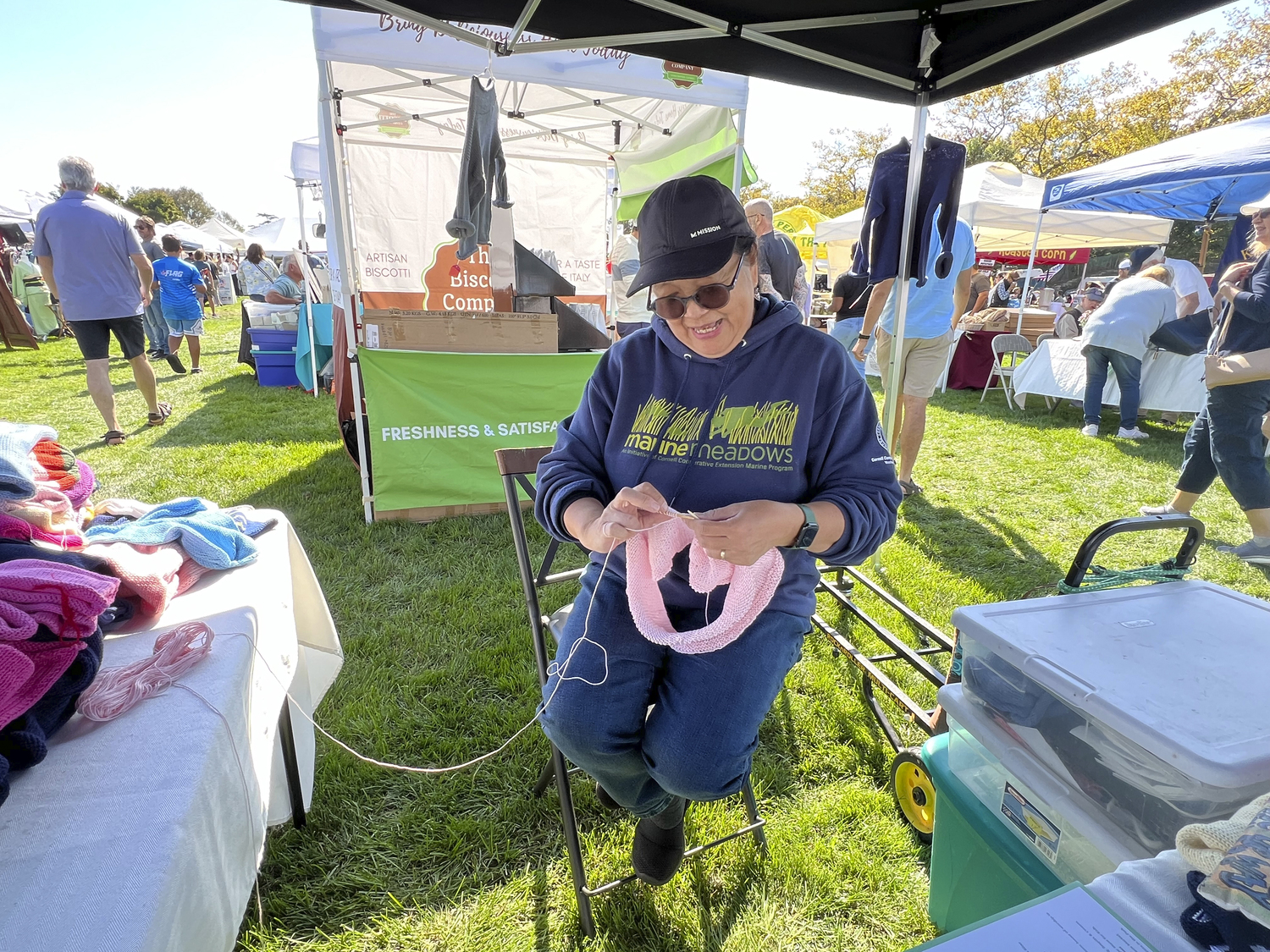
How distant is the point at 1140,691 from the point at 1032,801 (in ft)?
1.10

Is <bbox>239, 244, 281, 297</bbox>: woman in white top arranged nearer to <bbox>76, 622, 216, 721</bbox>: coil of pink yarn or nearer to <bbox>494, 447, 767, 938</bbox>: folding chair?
<bbox>494, 447, 767, 938</bbox>: folding chair

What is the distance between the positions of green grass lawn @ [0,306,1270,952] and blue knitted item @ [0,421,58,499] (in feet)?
4.00

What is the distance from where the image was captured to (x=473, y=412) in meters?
4.32

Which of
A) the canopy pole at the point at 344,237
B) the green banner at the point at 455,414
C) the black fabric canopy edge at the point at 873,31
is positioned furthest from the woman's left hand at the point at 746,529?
the canopy pole at the point at 344,237

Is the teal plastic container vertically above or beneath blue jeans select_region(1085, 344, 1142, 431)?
beneath

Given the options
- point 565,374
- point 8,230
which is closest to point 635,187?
point 565,374

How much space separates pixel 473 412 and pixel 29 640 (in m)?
3.29

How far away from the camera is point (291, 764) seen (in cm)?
181

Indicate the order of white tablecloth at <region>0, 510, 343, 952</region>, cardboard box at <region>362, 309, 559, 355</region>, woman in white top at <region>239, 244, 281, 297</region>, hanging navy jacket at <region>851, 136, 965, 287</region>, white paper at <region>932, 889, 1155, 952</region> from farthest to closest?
woman in white top at <region>239, 244, 281, 297</region> → cardboard box at <region>362, 309, 559, 355</region> → hanging navy jacket at <region>851, 136, 965, 287</region> → white tablecloth at <region>0, 510, 343, 952</region> → white paper at <region>932, 889, 1155, 952</region>

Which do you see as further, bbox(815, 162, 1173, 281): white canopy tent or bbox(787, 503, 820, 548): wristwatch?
bbox(815, 162, 1173, 281): white canopy tent

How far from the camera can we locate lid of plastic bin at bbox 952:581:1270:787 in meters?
1.06

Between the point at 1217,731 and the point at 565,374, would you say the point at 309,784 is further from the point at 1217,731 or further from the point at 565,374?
the point at 565,374

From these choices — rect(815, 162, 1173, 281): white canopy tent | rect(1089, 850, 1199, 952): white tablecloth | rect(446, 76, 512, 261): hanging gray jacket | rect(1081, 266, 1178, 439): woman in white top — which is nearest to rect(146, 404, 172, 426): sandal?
rect(446, 76, 512, 261): hanging gray jacket

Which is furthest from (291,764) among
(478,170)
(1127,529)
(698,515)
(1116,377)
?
(1116,377)
